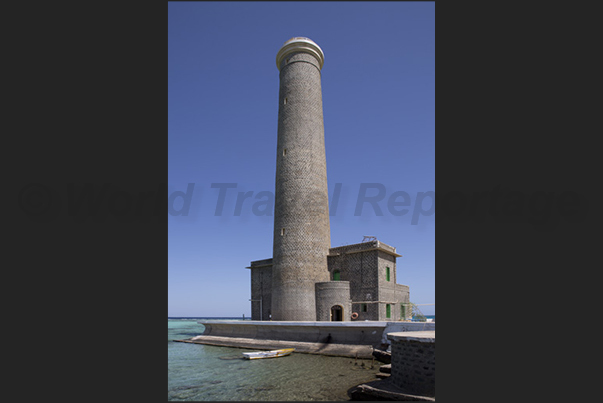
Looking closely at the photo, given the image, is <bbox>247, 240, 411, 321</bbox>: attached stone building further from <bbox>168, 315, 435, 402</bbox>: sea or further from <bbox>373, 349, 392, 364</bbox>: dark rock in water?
<bbox>373, 349, 392, 364</bbox>: dark rock in water

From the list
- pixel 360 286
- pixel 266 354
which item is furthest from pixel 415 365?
pixel 360 286

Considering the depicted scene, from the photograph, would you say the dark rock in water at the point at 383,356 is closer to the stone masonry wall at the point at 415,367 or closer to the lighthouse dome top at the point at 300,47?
the stone masonry wall at the point at 415,367

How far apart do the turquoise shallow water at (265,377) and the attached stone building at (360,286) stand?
4.69m

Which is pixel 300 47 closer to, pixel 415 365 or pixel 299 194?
pixel 299 194

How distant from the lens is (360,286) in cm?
2412

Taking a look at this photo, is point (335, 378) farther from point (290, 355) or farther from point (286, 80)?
point (286, 80)

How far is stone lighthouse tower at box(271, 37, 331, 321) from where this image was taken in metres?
24.2

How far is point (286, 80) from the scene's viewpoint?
87.7ft

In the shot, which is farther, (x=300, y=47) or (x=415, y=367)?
(x=300, y=47)

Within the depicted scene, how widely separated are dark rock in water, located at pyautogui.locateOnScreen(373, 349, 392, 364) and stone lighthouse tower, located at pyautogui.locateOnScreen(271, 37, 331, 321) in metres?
6.98

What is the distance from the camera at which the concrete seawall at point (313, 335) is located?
18.6m

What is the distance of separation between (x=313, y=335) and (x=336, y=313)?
3300mm
